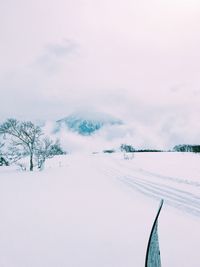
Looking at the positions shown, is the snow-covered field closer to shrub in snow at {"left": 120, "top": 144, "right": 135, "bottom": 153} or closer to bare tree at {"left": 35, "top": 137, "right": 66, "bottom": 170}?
bare tree at {"left": 35, "top": 137, "right": 66, "bottom": 170}

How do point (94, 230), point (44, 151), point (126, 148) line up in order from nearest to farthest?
point (94, 230) → point (44, 151) → point (126, 148)

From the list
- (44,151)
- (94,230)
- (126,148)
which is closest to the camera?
(94,230)

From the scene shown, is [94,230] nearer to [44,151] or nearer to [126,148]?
[44,151]

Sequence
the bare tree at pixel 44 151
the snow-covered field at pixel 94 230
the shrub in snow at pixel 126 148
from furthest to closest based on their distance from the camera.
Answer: the shrub in snow at pixel 126 148, the bare tree at pixel 44 151, the snow-covered field at pixel 94 230

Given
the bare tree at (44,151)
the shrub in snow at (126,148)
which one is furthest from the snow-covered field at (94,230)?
the shrub in snow at (126,148)

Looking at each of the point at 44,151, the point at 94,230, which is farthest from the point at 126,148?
the point at 94,230

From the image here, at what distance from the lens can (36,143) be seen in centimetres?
2616

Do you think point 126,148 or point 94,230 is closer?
point 94,230

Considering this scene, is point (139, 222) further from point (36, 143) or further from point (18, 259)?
point (36, 143)

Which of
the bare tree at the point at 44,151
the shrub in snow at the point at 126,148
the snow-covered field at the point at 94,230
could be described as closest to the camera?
the snow-covered field at the point at 94,230

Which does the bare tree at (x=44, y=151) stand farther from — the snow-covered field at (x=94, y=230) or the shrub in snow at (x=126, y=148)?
the shrub in snow at (x=126, y=148)

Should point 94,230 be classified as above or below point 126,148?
below

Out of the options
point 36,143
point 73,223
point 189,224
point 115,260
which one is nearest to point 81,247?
point 115,260

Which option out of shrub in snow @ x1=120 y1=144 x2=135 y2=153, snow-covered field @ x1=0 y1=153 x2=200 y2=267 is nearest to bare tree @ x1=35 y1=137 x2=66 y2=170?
snow-covered field @ x1=0 y1=153 x2=200 y2=267
